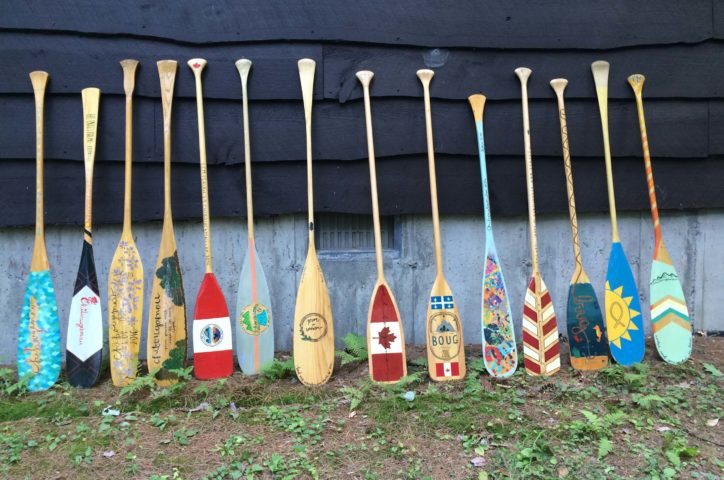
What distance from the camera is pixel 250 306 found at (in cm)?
273

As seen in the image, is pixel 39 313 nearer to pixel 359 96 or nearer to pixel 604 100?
pixel 359 96

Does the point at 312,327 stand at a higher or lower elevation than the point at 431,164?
lower

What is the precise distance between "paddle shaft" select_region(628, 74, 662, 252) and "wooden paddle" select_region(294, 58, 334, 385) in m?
1.84

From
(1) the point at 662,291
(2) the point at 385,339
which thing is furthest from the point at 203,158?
(1) the point at 662,291

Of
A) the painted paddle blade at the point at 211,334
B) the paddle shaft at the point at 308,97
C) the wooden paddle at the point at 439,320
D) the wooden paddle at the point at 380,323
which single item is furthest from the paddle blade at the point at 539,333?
the painted paddle blade at the point at 211,334

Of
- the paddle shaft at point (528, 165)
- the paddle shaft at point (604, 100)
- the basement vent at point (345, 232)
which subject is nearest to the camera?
the paddle shaft at point (528, 165)

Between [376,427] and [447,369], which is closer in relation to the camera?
[376,427]

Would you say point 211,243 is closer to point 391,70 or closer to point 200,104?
point 200,104

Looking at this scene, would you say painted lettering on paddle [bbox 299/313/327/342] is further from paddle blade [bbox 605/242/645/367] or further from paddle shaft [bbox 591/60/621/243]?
paddle shaft [bbox 591/60/621/243]

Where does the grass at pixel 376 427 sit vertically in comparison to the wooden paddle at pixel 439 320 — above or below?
below

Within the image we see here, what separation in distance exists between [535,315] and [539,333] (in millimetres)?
100

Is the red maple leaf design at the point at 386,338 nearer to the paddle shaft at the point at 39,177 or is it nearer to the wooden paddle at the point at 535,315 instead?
the wooden paddle at the point at 535,315

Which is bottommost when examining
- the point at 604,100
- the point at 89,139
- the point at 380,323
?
the point at 380,323

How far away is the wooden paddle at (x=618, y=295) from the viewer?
2.70 metres
